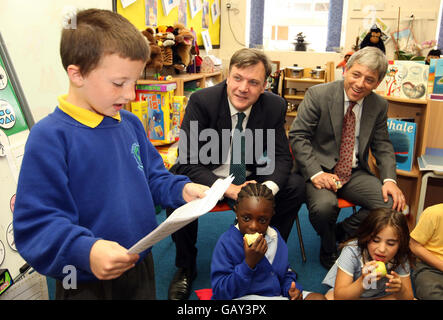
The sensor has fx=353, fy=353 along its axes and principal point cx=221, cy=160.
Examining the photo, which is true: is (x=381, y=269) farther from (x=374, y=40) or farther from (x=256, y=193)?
(x=374, y=40)

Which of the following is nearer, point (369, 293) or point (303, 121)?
point (369, 293)

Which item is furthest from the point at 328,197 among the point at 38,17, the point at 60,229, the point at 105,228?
the point at 38,17

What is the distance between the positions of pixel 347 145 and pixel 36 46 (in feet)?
5.83

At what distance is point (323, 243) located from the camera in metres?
2.05

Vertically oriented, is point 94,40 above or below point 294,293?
above

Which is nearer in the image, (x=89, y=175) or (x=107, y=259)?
(x=107, y=259)

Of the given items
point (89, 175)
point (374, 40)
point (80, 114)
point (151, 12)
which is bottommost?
point (89, 175)

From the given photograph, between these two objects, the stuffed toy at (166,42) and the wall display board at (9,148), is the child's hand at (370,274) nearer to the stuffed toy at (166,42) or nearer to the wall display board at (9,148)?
the wall display board at (9,148)

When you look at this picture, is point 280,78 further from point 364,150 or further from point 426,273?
point 426,273

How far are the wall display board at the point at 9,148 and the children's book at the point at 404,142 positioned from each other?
2.24 metres

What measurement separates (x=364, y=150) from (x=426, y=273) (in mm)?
758

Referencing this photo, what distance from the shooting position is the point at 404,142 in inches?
94.3

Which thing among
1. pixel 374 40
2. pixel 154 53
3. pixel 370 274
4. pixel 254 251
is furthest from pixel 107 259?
pixel 374 40

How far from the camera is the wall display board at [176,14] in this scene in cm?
272
